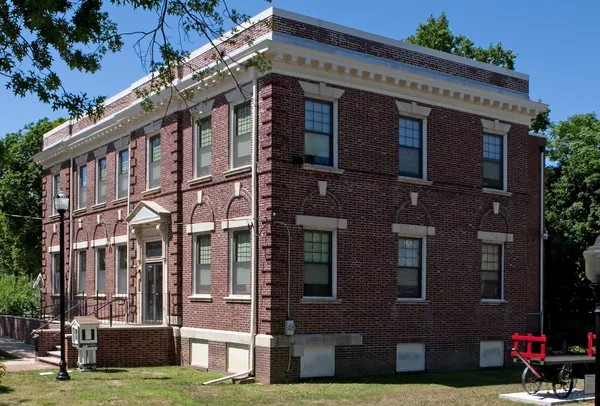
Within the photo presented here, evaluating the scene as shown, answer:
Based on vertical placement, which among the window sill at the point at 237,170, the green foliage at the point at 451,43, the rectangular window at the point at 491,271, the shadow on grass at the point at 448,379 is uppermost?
the green foliage at the point at 451,43

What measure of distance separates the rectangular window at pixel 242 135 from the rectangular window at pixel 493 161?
8053mm

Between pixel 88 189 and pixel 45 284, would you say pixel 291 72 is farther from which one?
pixel 45 284

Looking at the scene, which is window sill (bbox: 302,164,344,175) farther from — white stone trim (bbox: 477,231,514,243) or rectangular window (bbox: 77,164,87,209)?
rectangular window (bbox: 77,164,87,209)

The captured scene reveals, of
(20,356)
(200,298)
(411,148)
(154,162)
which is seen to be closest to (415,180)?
(411,148)

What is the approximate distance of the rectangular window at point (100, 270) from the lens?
98.8ft

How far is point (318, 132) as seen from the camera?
2131 cm

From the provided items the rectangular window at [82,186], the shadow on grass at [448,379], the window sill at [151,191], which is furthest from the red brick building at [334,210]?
the rectangular window at [82,186]

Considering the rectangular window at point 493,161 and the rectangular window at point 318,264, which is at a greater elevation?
the rectangular window at point 493,161

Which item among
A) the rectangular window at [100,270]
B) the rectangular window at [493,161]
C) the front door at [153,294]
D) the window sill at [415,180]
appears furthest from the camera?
the rectangular window at [100,270]

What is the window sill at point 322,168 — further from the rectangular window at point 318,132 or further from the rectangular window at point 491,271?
the rectangular window at point 491,271

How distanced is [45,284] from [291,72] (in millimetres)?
20823

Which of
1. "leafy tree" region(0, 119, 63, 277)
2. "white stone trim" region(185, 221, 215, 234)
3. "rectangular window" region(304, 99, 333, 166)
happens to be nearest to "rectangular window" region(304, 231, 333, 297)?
"rectangular window" region(304, 99, 333, 166)

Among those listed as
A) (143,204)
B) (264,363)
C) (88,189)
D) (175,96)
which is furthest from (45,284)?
(264,363)

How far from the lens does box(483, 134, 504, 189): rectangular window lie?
25250mm
